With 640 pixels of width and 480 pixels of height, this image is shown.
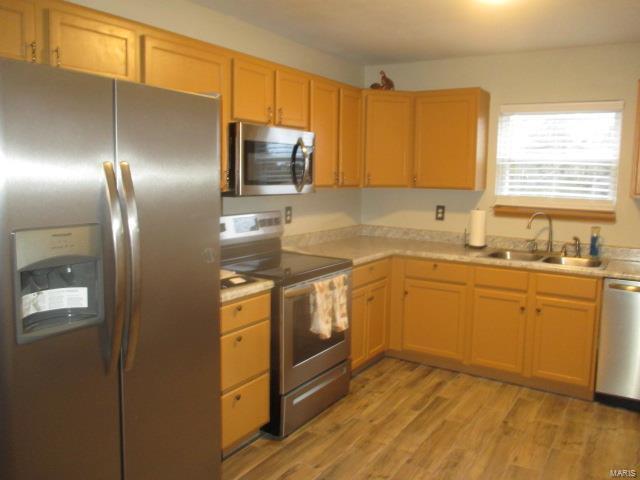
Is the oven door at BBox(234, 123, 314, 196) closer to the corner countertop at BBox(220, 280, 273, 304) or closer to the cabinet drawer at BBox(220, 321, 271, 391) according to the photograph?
the corner countertop at BBox(220, 280, 273, 304)

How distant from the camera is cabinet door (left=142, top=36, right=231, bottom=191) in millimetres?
2529

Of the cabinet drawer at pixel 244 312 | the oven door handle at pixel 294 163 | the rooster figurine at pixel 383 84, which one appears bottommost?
the cabinet drawer at pixel 244 312

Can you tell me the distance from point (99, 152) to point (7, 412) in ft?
2.72

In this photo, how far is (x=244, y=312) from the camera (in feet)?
8.76

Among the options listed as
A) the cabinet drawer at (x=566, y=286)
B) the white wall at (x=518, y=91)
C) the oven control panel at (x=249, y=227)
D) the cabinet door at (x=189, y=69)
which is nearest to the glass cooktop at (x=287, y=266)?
the oven control panel at (x=249, y=227)

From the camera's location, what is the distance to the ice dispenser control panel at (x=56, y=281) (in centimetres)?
162

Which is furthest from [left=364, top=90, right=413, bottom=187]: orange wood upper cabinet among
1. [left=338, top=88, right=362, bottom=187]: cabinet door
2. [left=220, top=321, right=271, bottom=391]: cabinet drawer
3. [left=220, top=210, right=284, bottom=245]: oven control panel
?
[left=220, top=321, right=271, bottom=391]: cabinet drawer

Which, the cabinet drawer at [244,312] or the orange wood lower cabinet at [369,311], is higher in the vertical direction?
the cabinet drawer at [244,312]

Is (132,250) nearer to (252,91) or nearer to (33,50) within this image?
(33,50)

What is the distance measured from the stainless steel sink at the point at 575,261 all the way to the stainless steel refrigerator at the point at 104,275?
268 centimetres

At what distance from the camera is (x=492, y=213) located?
4.38m

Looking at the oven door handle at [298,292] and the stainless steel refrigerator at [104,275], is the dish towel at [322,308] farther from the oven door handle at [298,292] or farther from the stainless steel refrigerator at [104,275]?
the stainless steel refrigerator at [104,275]

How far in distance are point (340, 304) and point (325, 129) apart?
128 centimetres

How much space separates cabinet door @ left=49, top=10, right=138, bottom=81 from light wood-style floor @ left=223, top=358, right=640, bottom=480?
6.31 feet
